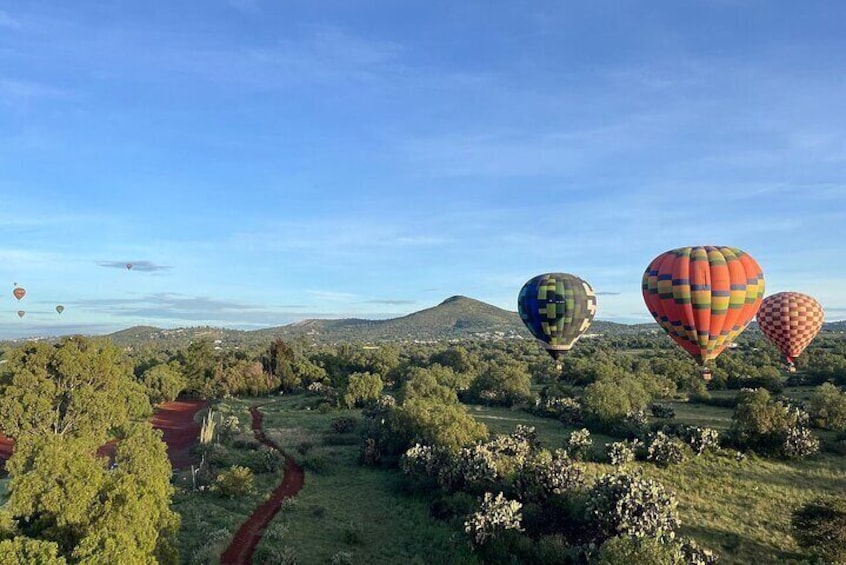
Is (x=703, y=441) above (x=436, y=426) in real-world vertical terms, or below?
below

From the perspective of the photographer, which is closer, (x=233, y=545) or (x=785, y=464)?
(x=233, y=545)

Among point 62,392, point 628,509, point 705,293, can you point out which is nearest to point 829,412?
point 705,293

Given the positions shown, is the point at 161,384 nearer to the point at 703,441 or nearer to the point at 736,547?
→ the point at 703,441

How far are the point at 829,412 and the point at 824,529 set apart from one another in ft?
113

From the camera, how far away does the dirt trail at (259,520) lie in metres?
26.4

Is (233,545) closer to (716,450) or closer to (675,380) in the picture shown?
(716,450)

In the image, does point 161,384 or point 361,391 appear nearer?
point 361,391

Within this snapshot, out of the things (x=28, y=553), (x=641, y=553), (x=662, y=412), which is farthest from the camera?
(x=662, y=412)

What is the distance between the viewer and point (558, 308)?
4788 cm

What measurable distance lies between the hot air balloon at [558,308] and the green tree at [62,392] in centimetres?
3441

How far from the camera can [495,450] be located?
38.2m

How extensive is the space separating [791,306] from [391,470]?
47.7 m

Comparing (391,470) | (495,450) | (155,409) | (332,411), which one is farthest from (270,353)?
(495,450)

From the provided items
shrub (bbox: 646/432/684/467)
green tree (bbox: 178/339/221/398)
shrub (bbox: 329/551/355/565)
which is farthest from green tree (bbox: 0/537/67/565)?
green tree (bbox: 178/339/221/398)
